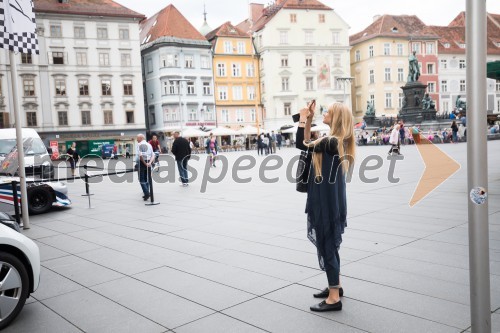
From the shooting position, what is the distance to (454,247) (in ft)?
20.9

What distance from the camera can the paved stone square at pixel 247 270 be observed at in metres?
4.27

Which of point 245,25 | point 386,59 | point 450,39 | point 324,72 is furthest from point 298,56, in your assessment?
point 450,39

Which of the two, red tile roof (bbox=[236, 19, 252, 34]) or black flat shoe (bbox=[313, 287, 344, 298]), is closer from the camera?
black flat shoe (bbox=[313, 287, 344, 298])

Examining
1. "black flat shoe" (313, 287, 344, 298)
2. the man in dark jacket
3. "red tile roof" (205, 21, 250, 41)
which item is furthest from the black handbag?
"red tile roof" (205, 21, 250, 41)

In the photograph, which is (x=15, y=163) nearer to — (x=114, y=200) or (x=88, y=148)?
(x=114, y=200)

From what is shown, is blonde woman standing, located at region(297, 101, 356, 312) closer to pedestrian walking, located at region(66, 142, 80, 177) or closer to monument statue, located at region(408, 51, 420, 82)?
pedestrian walking, located at region(66, 142, 80, 177)

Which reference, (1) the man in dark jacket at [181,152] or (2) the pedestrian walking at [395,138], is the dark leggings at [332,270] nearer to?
(1) the man in dark jacket at [181,152]

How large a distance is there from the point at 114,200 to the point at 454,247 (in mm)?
9555

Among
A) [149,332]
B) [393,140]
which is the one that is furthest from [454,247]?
[393,140]

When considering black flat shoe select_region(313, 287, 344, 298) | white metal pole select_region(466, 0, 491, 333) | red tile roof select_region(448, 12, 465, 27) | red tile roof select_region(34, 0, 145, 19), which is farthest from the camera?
red tile roof select_region(448, 12, 465, 27)

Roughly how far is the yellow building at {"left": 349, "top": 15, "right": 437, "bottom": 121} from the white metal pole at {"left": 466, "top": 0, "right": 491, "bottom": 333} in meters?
69.7

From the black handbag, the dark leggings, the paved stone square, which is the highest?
the black handbag

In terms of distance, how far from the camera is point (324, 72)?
69250mm

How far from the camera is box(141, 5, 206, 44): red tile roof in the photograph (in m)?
63.6
